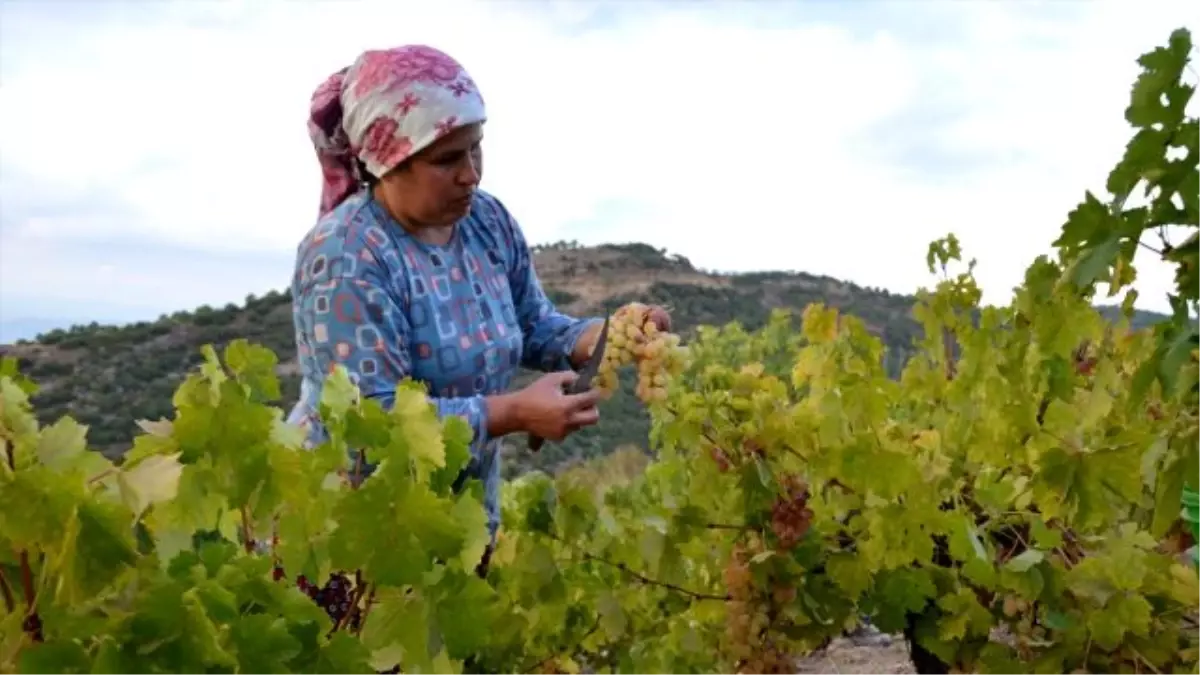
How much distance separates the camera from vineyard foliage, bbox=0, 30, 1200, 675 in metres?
0.97

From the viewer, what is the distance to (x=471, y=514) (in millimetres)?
1155

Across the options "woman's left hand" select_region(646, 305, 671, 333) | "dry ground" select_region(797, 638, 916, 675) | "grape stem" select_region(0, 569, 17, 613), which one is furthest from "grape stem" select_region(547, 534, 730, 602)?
"grape stem" select_region(0, 569, 17, 613)

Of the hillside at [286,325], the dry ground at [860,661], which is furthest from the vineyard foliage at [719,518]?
the hillside at [286,325]

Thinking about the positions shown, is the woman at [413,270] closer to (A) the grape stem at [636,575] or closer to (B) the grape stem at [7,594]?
(A) the grape stem at [636,575]

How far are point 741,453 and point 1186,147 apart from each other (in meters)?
1.18

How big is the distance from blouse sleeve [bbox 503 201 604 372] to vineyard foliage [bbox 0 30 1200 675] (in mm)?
307

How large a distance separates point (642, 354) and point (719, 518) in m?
0.56

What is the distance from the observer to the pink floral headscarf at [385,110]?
2.25 meters

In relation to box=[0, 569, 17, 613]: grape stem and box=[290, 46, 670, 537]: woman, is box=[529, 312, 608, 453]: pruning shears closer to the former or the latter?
box=[290, 46, 670, 537]: woman

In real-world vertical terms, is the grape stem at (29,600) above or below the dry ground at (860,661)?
above

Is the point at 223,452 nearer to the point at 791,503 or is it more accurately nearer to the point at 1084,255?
the point at 1084,255

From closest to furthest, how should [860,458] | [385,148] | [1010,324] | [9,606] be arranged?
[9,606]
[860,458]
[385,148]
[1010,324]

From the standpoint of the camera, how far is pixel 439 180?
7.41ft

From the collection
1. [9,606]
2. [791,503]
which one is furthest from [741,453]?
[9,606]
